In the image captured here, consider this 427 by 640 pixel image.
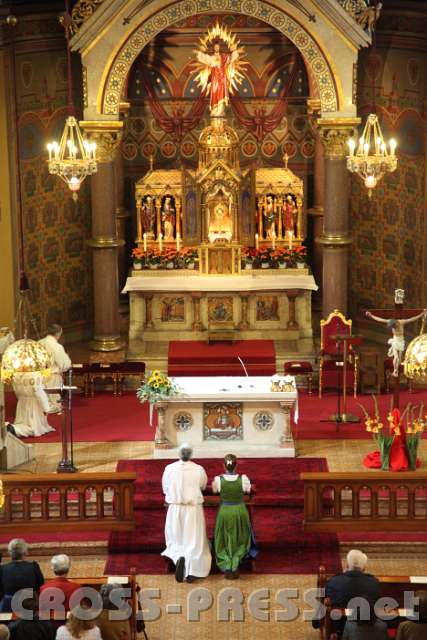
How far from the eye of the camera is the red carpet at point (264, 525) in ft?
64.3

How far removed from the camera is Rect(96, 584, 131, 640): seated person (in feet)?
51.6

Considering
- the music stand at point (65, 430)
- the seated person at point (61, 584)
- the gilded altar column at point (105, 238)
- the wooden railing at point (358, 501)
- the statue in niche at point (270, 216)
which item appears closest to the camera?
the seated person at point (61, 584)

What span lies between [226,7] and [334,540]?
30.5 ft

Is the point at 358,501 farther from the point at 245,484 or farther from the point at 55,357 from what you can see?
the point at 55,357

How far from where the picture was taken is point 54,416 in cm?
2453

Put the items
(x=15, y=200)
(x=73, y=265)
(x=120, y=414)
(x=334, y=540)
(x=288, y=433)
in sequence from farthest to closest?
(x=73, y=265)
(x=15, y=200)
(x=120, y=414)
(x=288, y=433)
(x=334, y=540)

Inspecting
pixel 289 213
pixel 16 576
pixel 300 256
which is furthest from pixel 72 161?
pixel 16 576

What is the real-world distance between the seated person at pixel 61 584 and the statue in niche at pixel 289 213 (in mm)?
12639

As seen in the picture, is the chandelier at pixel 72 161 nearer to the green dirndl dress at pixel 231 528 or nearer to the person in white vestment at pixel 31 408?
the person in white vestment at pixel 31 408

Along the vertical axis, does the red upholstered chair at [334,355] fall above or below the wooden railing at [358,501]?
above

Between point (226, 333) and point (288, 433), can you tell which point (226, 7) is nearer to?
point (226, 333)

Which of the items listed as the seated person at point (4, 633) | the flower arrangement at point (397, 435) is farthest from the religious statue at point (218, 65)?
the seated person at point (4, 633)

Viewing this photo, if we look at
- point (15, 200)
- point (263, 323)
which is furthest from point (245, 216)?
point (15, 200)

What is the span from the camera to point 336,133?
82.6 feet
